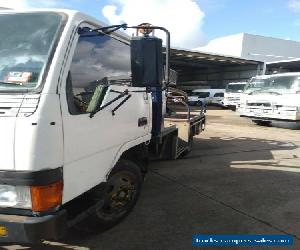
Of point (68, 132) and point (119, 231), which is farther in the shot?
point (119, 231)

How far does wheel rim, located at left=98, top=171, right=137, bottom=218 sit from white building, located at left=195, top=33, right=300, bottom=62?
37406mm

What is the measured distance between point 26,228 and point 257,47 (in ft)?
141

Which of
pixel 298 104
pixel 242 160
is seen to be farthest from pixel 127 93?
pixel 298 104

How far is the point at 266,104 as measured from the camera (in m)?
13.9

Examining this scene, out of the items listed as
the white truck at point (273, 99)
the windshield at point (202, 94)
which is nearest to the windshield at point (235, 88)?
the windshield at point (202, 94)

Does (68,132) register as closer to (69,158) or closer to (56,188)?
(69,158)

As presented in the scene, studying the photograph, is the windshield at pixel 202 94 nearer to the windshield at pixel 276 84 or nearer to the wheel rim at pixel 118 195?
the windshield at pixel 276 84

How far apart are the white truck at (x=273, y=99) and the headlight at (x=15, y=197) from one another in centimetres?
1199

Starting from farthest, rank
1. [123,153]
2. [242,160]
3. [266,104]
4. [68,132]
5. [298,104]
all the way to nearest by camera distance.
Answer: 1. [266,104]
2. [298,104]
3. [242,160]
4. [123,153]
5. [68,132]

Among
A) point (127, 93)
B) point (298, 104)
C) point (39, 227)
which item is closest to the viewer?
point (39, 227)

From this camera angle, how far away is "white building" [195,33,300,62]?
41.3m

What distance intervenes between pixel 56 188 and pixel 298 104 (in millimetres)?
11815

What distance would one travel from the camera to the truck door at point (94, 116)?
3018 mm

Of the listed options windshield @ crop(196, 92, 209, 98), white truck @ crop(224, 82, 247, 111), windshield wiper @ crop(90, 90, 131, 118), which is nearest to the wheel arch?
windshield wiper @ crop(90, 90, 131, 118)
